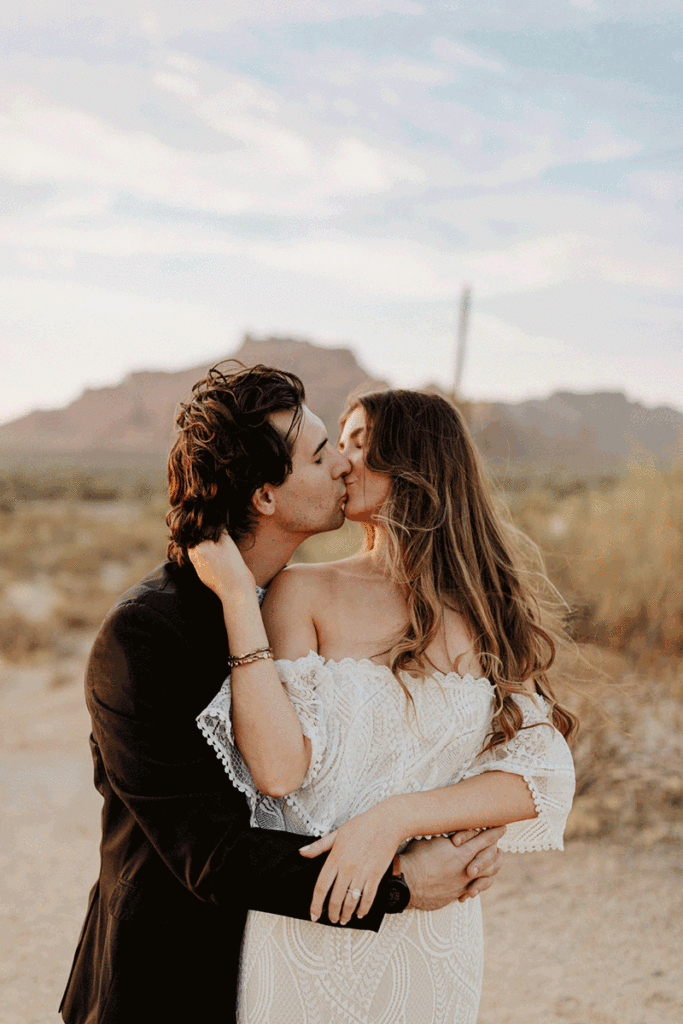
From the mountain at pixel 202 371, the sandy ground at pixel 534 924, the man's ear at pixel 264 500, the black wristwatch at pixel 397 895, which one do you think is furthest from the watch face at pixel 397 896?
the mountain at pixel 202 371

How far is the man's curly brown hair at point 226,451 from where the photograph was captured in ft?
6.50

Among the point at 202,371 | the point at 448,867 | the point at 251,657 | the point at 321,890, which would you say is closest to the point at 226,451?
the point at 251,657

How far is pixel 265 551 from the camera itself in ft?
7.12

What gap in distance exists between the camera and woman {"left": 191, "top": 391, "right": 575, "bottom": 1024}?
1.77m

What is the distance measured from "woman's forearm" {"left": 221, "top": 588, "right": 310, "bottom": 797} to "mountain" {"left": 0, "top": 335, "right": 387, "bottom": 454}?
76.5 m

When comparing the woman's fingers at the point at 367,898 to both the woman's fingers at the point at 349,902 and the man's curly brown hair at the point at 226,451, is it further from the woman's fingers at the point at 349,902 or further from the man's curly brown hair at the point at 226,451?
the man's curly brown hair at the point at 226,451

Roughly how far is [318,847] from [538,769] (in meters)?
0.64

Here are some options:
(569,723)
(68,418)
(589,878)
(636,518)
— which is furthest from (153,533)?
(68,418)

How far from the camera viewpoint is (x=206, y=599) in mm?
1933

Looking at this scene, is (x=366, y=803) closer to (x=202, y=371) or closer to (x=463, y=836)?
(x=463, y=836)

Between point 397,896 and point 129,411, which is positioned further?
point 129,411

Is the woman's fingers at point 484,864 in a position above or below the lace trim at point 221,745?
below

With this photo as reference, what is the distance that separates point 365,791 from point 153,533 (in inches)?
647

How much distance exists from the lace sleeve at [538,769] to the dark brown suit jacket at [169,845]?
501 mm
